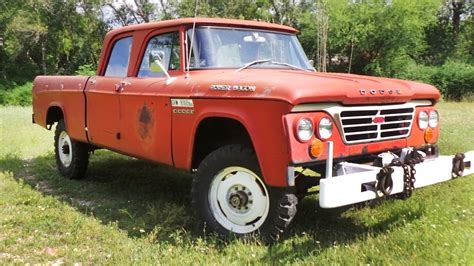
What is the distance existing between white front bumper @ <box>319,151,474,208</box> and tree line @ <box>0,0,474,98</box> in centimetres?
2561

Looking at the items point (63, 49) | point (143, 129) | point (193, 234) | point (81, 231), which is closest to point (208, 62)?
point (143, 129)

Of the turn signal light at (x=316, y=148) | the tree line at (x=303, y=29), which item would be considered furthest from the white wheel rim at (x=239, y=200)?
the tree line at (x=303, y=29)

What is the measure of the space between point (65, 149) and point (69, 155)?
156 millimetres

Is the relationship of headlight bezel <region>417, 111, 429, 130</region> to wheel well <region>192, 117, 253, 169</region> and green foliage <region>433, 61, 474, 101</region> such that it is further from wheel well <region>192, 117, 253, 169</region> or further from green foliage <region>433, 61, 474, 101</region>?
green foliage <region>433, 61, 474, 101</region>

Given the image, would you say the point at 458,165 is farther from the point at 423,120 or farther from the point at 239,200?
the point at 239,200

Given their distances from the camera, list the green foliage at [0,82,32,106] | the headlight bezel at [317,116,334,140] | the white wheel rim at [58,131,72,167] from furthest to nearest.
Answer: the green foliage at [0,82,32,106] → the white wheel rim at [58,131,72,167] → the headlight bezel at [317,116,334,140]

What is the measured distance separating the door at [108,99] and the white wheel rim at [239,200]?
177 centimetres

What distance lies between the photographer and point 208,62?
502 cm

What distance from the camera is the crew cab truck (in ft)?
12.6

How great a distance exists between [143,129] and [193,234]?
4.19 feet

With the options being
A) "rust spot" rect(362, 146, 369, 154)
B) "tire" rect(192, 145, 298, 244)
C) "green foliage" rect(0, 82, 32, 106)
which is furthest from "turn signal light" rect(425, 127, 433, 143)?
"green foliage" rect(0, 82, 32, 106)

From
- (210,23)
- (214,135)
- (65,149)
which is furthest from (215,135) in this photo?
(65,149)

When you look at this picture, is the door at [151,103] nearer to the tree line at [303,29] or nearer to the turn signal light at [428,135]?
the turn signal light at [428,135]

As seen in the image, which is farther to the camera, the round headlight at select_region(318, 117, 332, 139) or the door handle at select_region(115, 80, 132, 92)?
the door handle at select_region(115, 80, 132, 92)
